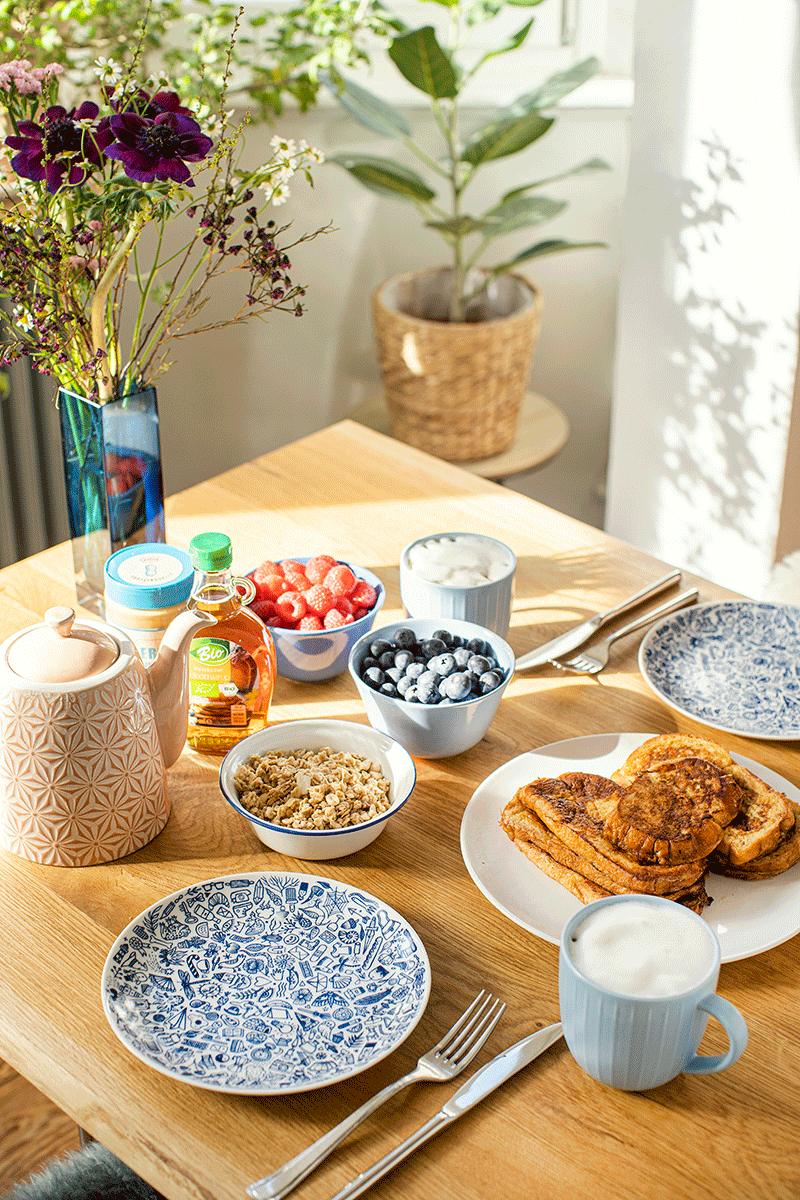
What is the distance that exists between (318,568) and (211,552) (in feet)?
0.80

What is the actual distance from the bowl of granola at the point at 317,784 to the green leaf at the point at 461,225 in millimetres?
1580

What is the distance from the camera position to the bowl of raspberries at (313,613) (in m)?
1.13

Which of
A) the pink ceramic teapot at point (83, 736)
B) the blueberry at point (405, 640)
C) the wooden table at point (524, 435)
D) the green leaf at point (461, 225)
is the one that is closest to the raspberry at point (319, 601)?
the blueberry at point (405, 640)

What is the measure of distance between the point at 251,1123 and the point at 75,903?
0.26m

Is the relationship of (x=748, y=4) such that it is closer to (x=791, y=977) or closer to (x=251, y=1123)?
(x=791, y=977)

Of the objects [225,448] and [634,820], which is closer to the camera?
[634,820]

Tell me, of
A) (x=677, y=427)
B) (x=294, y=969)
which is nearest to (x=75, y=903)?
(x=294, y=969)

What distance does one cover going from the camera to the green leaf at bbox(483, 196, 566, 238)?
2.28 meters

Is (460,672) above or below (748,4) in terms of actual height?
below

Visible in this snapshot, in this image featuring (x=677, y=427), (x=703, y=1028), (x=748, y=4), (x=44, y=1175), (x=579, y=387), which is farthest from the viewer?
(x=579, y=387)

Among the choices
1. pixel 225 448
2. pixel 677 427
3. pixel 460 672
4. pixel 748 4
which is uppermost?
pixel 748 4

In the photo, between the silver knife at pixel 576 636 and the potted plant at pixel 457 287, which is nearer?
the silver knife at pixel 576 636

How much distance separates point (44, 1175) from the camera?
1008 mm

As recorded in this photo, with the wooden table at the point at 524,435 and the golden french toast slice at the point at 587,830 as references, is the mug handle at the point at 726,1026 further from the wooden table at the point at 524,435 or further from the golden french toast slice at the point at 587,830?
the wooden table at the point at 524,435
